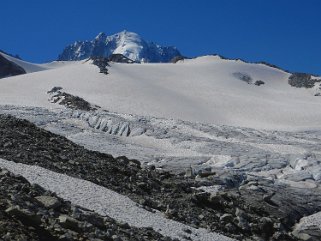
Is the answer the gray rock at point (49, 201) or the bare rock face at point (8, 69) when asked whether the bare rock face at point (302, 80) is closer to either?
the bare rock face at point (8, 69)

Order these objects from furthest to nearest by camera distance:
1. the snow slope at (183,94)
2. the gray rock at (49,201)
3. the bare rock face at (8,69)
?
the bare rock face at (8,69) < the snow slope at (183,94) < the gray rock at (49,201)

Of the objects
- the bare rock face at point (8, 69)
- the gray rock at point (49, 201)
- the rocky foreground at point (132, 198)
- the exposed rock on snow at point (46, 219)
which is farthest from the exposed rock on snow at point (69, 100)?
the bare rock face at point (8, 69)

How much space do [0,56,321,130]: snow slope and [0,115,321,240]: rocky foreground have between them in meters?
35.9

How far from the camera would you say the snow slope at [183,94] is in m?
65.8

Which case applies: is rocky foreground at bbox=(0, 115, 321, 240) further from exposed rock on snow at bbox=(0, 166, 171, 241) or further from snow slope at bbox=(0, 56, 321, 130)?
snow slope at bbox=(0, 56, 321, 130)

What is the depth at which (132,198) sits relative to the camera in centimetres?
1856

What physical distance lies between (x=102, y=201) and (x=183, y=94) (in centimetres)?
6368

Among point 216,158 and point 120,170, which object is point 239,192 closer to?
point 120,170

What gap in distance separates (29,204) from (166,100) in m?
60.1

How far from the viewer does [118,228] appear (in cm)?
1438

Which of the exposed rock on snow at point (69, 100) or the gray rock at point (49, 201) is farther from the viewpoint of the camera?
the exposed rock on snow at point (69, 100)

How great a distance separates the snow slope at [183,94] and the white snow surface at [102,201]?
4158cm

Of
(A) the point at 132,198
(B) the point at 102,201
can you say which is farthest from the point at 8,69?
(B) the point at 102,201

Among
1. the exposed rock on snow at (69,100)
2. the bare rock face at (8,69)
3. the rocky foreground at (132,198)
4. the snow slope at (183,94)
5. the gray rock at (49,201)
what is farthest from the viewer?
the bare rock face at (8,69)
